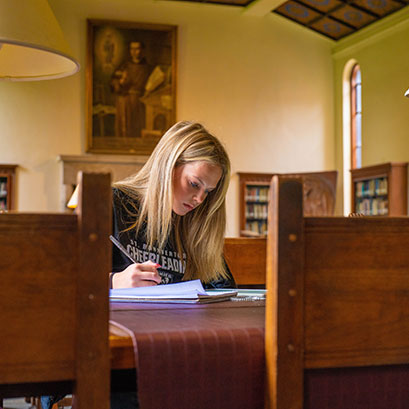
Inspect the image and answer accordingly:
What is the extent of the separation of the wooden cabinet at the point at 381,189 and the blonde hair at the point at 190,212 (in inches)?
351

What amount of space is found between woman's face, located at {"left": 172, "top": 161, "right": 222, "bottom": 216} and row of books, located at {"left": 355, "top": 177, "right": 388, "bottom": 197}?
387 inches

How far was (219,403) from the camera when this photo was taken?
4.93 ft

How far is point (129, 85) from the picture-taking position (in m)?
13.6

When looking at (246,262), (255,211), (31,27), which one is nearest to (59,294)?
(31,27)

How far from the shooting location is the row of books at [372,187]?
12.5 metres

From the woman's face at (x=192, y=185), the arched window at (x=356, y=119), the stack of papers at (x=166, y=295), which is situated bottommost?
the stack of papers at (x=166, y=295)

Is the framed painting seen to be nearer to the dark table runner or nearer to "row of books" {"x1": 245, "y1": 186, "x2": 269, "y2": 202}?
"row of books" {"x1": 245, "y1": 186, "x2": 269, "y2": 202}

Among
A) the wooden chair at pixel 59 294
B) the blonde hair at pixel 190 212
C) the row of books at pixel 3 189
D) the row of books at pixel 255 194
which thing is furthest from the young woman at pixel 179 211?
the row of books at pixel 255 194

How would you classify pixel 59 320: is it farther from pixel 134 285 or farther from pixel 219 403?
pixel 134 285

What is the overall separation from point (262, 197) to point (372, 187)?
7.90 ft

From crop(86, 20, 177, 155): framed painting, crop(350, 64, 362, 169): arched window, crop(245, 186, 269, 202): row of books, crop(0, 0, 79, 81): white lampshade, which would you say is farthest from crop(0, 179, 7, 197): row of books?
crop(0, 0, 79, 81): white lampshade

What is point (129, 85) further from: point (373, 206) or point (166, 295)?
point (166, 295)

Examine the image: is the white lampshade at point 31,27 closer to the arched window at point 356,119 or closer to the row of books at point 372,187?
the row of books at point 372,187

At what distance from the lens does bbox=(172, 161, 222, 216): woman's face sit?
3055 mm
